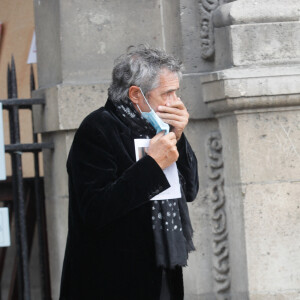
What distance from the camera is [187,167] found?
3.54 meters

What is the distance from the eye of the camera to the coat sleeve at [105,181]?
3178 millimetres

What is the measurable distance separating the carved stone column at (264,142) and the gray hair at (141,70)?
1239 mm

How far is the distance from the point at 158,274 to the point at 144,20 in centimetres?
213

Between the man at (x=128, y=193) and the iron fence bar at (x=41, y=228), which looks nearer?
the man at (x=128, y=193)

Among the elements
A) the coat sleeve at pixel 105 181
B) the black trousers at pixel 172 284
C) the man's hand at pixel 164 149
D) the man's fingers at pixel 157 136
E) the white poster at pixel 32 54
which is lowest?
the black trousers at pixel 172 284

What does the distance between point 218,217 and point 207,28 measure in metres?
1.06

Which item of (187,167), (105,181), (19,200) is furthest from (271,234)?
(105,181)

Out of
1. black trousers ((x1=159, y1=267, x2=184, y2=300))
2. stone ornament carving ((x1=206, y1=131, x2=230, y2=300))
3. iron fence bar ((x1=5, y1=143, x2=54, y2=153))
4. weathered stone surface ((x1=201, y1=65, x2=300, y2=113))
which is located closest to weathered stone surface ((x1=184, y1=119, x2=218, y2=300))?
stone ornament carving ((x1=206, y1=131, x2=230, y2=300))

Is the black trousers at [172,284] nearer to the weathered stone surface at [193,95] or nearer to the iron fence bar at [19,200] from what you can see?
the weathered stone surface at [193,95]

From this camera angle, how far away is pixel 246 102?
4574 millimetres

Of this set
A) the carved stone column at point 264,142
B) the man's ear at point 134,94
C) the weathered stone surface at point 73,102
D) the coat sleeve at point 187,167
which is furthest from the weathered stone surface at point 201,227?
the man's ear at point 134,94

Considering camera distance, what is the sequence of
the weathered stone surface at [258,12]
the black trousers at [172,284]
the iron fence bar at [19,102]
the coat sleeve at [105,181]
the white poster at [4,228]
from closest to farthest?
1. the coat sleeve at [105,181]
2. the black trousers at [172,284]
3. the weathered stone surface at [258,12]
4. the white poster at [4,228]
5. the iron fence bar at [19,102]

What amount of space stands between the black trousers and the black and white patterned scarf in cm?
10

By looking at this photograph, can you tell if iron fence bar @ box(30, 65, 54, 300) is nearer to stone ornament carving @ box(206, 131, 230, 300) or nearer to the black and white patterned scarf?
stone ornament carving @ box(206, 131, 230, 300)
